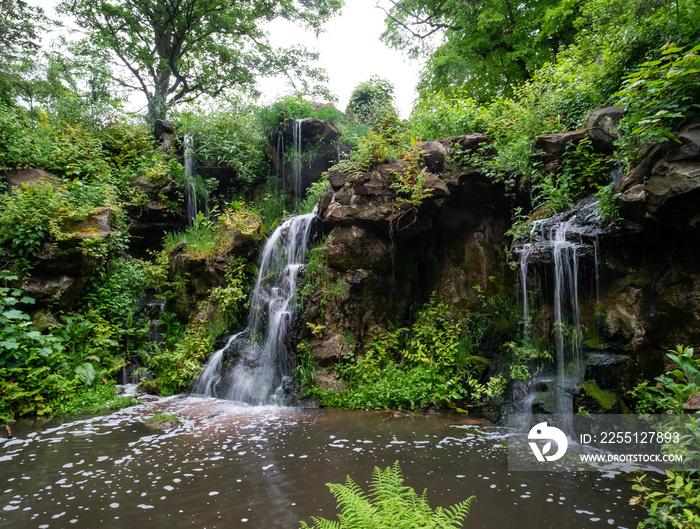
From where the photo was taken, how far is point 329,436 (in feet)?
17.6

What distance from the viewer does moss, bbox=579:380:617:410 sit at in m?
5.07

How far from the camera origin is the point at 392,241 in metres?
8.56

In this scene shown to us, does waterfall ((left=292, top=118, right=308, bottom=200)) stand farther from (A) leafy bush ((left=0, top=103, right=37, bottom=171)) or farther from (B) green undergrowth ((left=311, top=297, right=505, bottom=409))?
(A) leafy bush ((left=0, top=103, right=37, bottom=171))

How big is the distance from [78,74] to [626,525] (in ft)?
67.3

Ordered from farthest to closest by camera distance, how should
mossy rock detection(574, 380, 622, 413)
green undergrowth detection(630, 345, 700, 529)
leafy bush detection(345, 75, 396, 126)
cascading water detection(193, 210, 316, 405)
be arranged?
leafy bush detection(345, 75, 396, 126) < cascading water detection(193, 210, 316, 405) < mossy rock detection(574, 380, 622, 413) < green undergrowth detection(630, 345, 700, 529)

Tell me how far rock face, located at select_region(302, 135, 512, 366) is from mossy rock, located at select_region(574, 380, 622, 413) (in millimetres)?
2938

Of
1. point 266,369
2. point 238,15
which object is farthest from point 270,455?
point 238,15

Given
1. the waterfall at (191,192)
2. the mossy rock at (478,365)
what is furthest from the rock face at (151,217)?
the mossy rock at (478,365)

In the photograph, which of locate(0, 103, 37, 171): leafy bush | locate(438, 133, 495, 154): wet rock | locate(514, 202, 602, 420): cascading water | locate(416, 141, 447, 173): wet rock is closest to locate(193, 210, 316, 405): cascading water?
locate(416, 141, 447, 173): wet rock

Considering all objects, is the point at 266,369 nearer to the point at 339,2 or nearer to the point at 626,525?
the point at 626,525

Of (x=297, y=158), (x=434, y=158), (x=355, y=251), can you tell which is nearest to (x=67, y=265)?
(x=355, y=251)

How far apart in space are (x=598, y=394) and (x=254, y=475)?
15.0 feet

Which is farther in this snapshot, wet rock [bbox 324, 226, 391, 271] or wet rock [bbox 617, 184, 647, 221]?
wet rock [bbox 324, 226, 391, 271]

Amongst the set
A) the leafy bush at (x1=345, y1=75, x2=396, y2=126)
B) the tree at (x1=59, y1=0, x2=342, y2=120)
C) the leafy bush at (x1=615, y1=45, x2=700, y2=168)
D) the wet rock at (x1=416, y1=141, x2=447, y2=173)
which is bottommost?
the leafy bush at (x1=615, y1=45, x2=700, y2=168)
